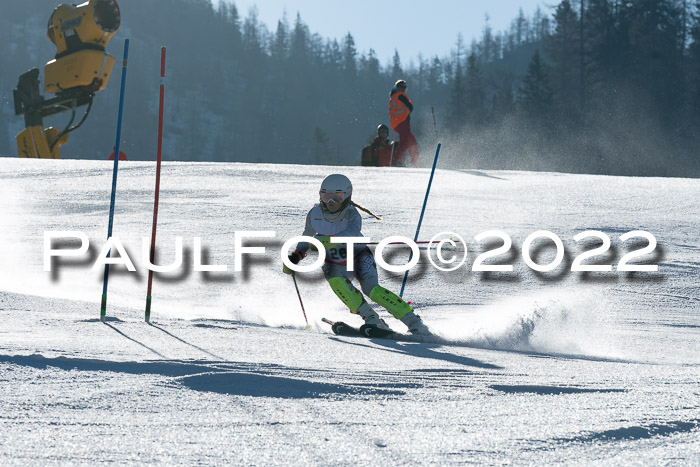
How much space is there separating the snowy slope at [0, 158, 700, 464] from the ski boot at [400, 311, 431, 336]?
164 millimetres

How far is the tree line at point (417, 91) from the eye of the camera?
128ft

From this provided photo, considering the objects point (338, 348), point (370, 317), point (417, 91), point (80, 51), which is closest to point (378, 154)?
point (80, 51)

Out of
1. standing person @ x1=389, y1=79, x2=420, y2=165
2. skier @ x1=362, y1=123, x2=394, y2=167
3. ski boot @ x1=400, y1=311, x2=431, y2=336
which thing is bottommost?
ski boot @ x1=400, y1=311, x2=431, y2=336

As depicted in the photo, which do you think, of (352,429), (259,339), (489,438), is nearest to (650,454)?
(489,438)

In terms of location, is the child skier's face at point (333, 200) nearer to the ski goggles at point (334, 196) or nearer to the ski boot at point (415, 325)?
the ski goggles at point (334, 196)

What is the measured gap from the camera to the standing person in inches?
564

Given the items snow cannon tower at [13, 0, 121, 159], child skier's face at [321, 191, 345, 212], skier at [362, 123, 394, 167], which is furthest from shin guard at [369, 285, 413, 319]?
skier at [362, 123, 394, 167]

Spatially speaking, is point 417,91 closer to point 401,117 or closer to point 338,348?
point 401,117

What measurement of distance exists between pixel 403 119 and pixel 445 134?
3883 centimetres

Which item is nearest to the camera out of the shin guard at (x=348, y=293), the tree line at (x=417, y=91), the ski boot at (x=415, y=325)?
the ski boot at (x=415, y=325)

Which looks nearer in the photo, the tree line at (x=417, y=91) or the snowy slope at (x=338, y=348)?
the snowy slope at (x=338, y=348)

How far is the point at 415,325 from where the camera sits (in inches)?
198

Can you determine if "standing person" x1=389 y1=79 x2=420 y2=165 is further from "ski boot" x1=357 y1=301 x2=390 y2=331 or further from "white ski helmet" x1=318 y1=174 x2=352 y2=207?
"ski boot" x1=357 y1=301 x2=390 y2=331

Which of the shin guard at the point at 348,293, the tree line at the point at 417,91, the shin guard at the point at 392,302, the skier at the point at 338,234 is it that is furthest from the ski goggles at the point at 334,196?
the tree line at the point at 417,91
